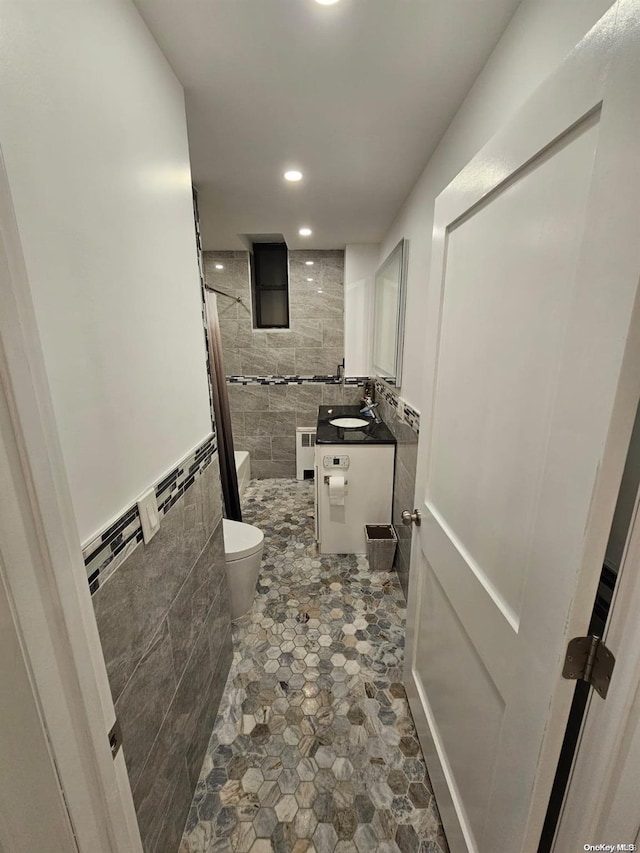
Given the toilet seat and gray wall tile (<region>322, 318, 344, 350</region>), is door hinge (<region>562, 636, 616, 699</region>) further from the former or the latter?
gray wall tile (<region>322, 318, 344, 350</region>)

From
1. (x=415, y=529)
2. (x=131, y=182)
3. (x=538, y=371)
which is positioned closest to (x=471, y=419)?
(x=538, y=371)

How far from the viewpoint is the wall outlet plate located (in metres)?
0.82

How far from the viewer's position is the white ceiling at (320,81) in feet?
2.78

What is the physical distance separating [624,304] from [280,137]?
1.53 meters

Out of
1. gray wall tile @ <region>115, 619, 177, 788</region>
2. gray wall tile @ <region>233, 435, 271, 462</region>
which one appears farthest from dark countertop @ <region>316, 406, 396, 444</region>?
gray wall tile @ <region>115, 619, 177, 788</region>

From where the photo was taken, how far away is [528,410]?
0.65 m

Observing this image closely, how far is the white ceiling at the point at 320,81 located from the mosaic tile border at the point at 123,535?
1219 mm

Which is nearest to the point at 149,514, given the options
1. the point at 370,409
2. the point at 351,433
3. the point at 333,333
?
the point at 351,433

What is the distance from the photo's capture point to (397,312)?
83.3 inches

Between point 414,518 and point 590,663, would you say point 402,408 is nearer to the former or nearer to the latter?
point 414,518

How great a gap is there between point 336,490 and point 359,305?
1917mm

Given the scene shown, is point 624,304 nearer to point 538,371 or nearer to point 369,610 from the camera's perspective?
point 538,371

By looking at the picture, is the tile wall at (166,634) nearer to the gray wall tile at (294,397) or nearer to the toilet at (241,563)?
the toilet at (241,563)

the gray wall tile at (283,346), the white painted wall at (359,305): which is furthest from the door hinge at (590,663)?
the gray wall tile at (283,346)
